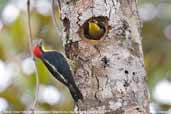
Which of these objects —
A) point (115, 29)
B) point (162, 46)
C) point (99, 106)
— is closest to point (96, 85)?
point (99, 106)

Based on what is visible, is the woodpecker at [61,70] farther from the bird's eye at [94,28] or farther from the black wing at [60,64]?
the bird's eye at [94,28]

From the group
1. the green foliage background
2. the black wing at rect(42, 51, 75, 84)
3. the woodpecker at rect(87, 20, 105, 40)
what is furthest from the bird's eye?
the green foliage background

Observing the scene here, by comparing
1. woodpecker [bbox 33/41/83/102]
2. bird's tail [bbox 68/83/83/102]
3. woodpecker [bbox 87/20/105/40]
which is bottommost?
bird's tail [bbox 68/83/83/102]

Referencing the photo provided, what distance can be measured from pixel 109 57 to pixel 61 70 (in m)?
0.22

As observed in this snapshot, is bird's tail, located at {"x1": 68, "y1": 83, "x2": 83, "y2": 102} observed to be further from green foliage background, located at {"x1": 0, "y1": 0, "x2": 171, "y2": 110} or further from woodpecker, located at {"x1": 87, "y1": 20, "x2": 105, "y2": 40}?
green foliage background, located at {"x1": 0, "y1": 0, "x2": 171, "y2": 110}

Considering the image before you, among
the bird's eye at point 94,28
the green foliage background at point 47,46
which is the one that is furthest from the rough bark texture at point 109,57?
the green foliage background at point 47,46

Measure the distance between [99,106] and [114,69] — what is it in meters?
0.18

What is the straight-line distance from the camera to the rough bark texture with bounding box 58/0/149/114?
2.03 metres

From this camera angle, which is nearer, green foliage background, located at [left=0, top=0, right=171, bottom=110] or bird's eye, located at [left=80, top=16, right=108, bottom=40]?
bird's eye, located at [left=80, top=16, right=108, bottom=40]

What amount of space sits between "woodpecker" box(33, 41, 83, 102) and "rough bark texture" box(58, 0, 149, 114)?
2.6 inches

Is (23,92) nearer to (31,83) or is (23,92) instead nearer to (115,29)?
(31,83)

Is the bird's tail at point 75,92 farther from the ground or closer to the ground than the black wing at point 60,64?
closer to the ground

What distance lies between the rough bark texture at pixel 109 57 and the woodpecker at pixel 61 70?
66 millimetres

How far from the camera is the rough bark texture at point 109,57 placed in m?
2.03
